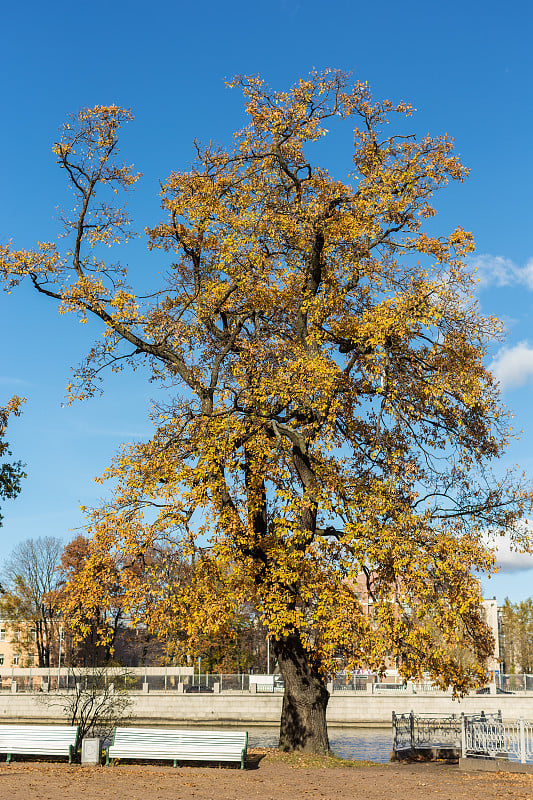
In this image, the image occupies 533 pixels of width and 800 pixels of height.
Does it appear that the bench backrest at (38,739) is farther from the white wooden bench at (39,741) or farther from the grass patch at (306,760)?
the grass patch at (306,760)

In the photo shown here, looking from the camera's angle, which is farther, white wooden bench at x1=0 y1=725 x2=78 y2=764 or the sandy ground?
white wooden bench at x1=0 y1=725 x2=78 y2=764

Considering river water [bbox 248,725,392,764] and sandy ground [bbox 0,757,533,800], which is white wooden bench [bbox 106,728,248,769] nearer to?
sandy ground [bbox 0,757,533,800]

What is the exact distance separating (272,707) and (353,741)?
39.7ft

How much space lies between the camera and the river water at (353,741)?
1073 inches

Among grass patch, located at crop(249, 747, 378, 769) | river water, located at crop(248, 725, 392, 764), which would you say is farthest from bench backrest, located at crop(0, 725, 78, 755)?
river water, located at crop(248, 725, 392, 764)

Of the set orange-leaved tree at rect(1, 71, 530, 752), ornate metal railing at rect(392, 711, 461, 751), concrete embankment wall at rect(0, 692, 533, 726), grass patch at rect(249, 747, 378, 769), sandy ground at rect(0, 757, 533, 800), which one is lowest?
concrete embankment wall at rect(0, 692, 533, 726)

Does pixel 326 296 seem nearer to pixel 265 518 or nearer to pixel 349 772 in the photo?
pixel 265 518

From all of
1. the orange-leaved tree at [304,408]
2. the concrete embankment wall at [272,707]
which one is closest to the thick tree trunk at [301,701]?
the orange-leaved tree at [304,408]

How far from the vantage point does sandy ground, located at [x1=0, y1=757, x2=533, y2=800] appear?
12742mm

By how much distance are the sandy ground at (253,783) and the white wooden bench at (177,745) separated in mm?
274

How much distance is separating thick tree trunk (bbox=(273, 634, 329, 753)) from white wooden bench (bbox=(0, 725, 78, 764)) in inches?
191

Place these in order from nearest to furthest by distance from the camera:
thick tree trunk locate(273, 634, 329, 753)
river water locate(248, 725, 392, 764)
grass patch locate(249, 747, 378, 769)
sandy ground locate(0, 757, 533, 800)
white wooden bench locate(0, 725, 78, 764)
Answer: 1. sandy ground locate(0, 757, 533, 800)
2. grass patch locate(249, 747, 378, 769)
3. white wooden bench locate(0, 725, 78, 764)
4. thick tree trunk locate(273, 634, 329, 753)
5. river water locate(248, 725, 392, 764)

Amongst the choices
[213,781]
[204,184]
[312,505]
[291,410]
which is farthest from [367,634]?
[204,184]

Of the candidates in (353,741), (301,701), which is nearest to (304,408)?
(301,701)
